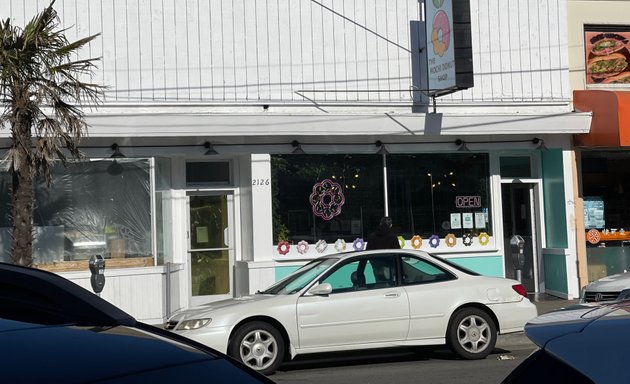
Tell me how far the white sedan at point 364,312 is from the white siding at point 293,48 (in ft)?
18.4

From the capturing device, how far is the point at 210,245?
658 inches

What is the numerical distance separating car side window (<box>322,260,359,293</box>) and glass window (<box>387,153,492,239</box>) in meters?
5.64

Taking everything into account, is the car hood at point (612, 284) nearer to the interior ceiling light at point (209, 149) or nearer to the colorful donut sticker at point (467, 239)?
the colorful donut sticker at point (467, 239)

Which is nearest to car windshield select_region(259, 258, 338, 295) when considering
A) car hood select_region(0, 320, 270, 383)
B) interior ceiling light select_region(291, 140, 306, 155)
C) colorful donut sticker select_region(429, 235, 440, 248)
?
interior ceiling light select_region(291, 140, 306, 155)

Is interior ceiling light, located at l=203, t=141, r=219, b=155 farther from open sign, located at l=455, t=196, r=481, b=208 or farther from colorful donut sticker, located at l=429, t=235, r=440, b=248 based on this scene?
open sign, located at l=455, t=196, r=481, b=208

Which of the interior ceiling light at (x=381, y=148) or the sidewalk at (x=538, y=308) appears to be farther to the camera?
the interior ceiling light at (x=381, y=148)

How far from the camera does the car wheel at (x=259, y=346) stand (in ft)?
34.2

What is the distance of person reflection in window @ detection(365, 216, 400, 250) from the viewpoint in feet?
47.9

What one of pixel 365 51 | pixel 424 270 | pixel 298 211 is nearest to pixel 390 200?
pixel 298 211

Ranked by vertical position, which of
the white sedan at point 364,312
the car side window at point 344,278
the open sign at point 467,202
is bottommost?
the white sedan at point 364,312

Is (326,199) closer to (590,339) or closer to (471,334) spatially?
(471,334)

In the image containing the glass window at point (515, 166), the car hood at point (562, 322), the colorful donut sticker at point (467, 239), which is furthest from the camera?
the glass window at point (515, 166)

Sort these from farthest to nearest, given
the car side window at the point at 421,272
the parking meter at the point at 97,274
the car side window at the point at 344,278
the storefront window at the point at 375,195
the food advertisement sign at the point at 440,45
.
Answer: the storefront window at the point at 375,195 < the food advertisement sign at the point at 440,45 < the parking meter at the point at 97,274 < the car side window at the point at 421,272 < the car side window at the point at 344,278

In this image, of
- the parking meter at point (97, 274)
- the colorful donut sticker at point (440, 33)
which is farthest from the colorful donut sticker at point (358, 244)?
the parking meter at point (97, 274)
